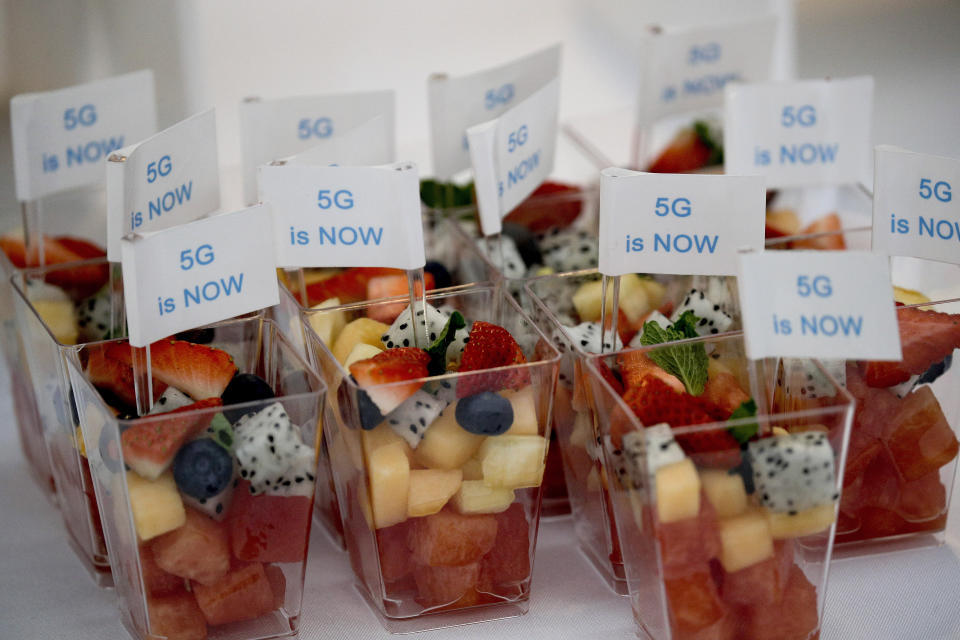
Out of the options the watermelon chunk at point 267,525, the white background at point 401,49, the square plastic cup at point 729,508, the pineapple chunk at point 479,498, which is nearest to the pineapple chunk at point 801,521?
the square plastic cup at point 729,508

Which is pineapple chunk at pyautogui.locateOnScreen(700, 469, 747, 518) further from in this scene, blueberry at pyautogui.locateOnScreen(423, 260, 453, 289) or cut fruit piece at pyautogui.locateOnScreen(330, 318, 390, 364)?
blueberry at pyautogui.locateOnScreen(423, 260, 453, 289)

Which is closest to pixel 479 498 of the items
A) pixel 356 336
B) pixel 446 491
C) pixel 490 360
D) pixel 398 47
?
pixel 446 491

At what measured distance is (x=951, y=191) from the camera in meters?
1.32

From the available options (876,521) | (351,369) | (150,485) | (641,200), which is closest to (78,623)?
(150,485)

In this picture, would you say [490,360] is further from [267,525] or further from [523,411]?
[267,525]

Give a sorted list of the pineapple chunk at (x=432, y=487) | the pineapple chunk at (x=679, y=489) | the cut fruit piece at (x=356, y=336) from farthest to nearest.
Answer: the cut fruit piece at (x=356, y=336), the pineapple chunk at (x=432, y=487), the pineapple chunk at (x=679, y=489)

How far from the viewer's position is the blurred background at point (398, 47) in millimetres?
2576

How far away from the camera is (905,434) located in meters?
1.31

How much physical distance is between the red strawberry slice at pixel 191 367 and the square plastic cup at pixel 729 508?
420mm

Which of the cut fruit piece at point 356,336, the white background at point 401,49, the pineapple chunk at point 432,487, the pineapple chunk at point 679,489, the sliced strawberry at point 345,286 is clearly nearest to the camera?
the pineapple chunk at point 679,489

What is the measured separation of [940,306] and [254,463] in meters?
0.82

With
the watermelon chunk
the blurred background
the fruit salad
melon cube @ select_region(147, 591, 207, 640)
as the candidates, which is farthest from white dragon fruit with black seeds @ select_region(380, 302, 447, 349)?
the blurred background

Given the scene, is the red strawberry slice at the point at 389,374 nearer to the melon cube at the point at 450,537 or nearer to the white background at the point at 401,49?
the melon cube at the point at 450,537

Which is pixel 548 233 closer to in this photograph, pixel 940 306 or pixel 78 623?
pixel 940 306
